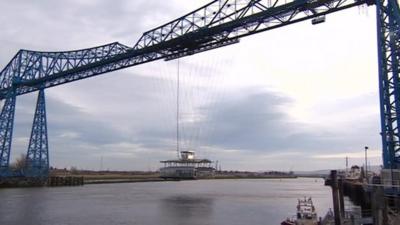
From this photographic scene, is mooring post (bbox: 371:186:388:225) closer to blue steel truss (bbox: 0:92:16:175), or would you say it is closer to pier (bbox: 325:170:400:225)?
pier (bbox: 325:170:400:225)

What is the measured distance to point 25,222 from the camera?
34.5m

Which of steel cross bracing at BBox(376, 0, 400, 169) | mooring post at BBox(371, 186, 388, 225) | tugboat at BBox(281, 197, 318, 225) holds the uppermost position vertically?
steel cross bracing at BBox(376, 0, 400, 169)

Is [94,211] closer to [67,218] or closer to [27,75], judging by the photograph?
[67,218]

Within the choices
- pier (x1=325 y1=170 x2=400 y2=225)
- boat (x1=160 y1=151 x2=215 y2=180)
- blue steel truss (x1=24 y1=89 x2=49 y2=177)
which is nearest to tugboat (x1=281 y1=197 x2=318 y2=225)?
pier (x1=325 y1=170 x2=400 y2=225)

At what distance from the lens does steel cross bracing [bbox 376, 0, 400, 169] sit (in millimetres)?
27016

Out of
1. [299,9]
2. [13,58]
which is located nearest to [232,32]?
[299,9]

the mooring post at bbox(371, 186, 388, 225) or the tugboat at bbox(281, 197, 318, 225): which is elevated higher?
the mooring post at bbox(371, 186, 388, 225)

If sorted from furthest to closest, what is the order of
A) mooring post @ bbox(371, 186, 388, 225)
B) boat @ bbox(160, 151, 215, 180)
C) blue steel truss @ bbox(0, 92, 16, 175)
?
boat @ bbox(160, 151, 215, 180) → blue steel truss @ bbox(0, 92, 16, 175) → mooring post @ bbox(371, 186, 388, 225)

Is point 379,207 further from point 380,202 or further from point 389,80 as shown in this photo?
point 389,80

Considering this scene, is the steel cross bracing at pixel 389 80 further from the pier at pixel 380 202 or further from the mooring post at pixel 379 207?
the mooring post at pixel 379 207

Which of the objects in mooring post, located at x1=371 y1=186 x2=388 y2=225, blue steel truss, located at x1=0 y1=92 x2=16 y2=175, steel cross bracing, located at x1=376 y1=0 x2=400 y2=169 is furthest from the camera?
blue steel truss, located at x1=0 y1=92 x2=16 y2=175

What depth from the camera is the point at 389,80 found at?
2764 cm

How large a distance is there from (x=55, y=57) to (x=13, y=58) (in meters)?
10.9

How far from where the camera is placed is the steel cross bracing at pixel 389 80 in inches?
1064
